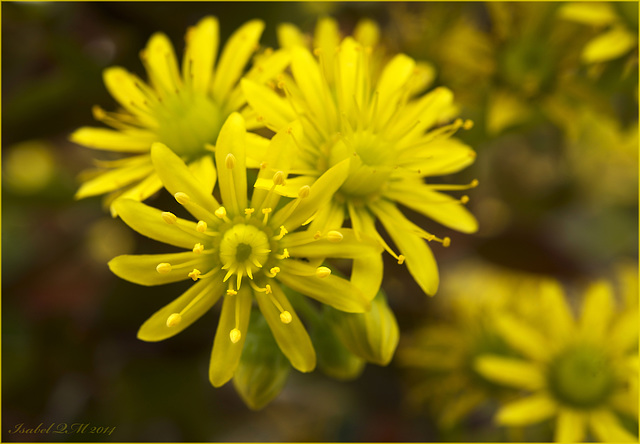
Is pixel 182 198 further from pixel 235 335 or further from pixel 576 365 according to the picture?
pixel 576 365

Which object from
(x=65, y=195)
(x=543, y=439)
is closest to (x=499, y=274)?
(x=543, y=439)

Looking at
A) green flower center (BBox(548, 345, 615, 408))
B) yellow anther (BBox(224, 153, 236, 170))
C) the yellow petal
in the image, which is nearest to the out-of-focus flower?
the yellow petal

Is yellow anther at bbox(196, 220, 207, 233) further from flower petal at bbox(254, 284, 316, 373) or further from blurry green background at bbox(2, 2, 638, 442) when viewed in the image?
blurry green background at bbox(2, 2, 638, 442)

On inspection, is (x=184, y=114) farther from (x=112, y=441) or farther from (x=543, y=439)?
(x=543, y=439)

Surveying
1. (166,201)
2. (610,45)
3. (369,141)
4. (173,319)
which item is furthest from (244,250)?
(610,45)

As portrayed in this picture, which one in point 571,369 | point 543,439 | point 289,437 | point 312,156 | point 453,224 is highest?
point 312,156
